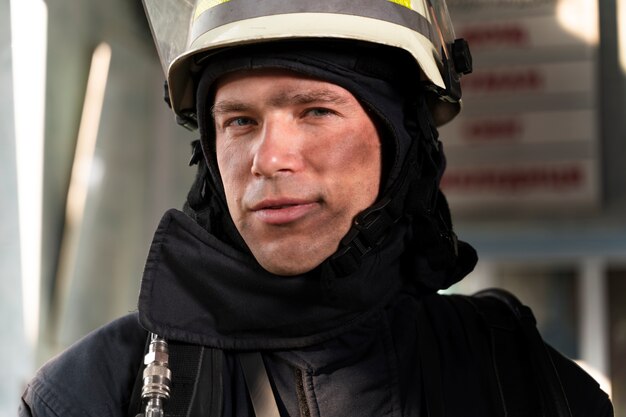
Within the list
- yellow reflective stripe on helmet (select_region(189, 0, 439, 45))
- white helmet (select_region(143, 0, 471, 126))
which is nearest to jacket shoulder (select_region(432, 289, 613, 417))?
white helmet (select_region(143, 0, 471, 126))

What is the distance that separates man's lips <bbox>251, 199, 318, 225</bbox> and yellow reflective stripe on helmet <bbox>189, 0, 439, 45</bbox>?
0.33 meters

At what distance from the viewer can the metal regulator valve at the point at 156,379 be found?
1.34 meters

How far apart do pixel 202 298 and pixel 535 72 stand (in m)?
3.64

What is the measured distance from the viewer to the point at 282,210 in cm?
149

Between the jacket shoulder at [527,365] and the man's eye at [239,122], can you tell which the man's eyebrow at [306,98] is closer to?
the man's eye at [239,122]

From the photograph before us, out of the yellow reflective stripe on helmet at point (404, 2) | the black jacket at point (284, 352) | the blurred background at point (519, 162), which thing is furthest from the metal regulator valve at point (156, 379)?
the blurred background at point (519, 162)

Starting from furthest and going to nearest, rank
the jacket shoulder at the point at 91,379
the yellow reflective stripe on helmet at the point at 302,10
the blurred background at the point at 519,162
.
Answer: the blurred background at the point at 519,162 → the yellow reflective stripe on helmet at the point at 302,10 → the jacket shoulder at the point at 91,379

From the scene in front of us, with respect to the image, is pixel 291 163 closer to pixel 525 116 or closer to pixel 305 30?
pixel 305 30

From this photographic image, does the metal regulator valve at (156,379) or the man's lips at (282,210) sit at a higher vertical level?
the man's lips at (282,210)

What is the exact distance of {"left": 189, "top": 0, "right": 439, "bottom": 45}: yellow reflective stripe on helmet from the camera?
1559 millimetres

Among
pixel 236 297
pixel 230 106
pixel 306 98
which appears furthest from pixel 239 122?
pixel 236 297

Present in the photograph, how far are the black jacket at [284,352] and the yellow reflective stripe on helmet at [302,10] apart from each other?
1.19ft

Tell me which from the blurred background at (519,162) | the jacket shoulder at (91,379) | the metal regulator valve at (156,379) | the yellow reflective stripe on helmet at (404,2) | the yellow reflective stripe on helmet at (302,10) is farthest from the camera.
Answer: the blurred background at (519,162)

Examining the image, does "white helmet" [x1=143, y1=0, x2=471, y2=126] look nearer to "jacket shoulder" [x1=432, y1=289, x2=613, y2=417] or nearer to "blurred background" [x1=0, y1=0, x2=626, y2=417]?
"jacket shoulder" [x1=432, y1=289, x2=613, y2=417]
